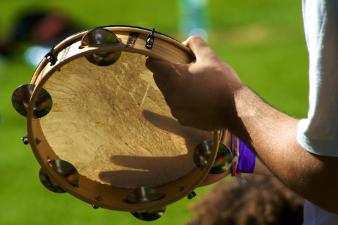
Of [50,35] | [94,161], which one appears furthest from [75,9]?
[94,161]

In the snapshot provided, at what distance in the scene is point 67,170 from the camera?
2.70 metres

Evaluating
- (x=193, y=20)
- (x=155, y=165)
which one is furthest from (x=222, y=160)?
(x=193, y=20)

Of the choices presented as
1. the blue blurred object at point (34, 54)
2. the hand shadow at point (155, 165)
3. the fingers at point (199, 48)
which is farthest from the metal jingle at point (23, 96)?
the blue blurred object at point (34, 54)

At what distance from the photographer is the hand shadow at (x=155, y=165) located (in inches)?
106

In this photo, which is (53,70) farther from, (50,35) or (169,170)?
(50,35)

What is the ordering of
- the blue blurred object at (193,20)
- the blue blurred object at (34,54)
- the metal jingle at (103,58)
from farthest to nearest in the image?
the blue blurred object at (193,20) < the blue blurred object at (34,54) < the metal jingle at (103,58)

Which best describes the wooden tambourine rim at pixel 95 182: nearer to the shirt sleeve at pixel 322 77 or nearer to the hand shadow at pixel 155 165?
the hand shadow at pixel 155 165

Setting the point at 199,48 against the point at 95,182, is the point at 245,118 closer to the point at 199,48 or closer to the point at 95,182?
the point at 199,48

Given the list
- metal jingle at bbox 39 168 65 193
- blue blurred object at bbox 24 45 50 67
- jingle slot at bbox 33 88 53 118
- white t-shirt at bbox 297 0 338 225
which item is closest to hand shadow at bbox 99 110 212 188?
metal jingle at bbox 39 168 65 193

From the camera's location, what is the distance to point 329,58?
81.3 inches

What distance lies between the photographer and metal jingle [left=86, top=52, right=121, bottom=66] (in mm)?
2521

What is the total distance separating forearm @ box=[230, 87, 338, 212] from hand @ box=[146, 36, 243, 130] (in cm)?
3

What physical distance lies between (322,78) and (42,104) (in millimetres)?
859

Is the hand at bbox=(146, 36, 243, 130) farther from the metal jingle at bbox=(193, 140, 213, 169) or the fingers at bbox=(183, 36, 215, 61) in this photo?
the metal jingle at bbox=(193, 140, 213, 169)
